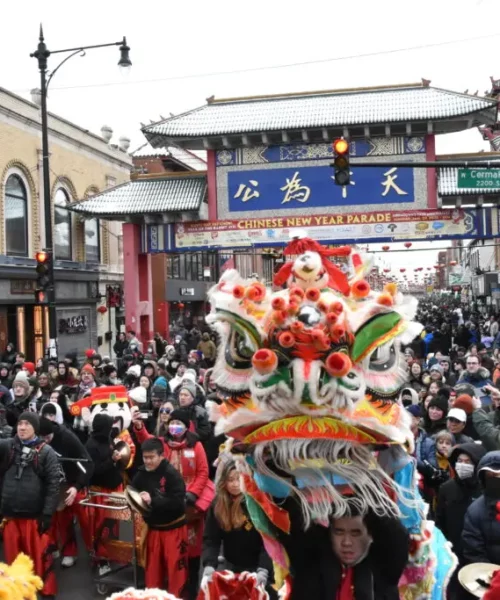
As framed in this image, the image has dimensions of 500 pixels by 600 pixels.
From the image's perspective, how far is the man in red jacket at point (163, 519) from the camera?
16.8ft

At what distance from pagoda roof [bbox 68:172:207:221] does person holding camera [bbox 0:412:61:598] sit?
14662mm

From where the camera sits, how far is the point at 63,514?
6309mm

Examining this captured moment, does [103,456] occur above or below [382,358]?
below

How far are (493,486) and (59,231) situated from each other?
21.8 metres

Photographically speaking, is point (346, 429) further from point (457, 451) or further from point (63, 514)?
point (63, 514)

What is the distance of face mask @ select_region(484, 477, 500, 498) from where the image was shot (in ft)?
13.7

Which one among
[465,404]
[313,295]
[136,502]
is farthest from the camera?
[465,404]

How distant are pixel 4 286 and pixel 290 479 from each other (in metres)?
18.9

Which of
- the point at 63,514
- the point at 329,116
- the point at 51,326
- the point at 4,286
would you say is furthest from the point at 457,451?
the point at 4,286

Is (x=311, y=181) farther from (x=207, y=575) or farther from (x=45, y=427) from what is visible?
(x=207, y=575)

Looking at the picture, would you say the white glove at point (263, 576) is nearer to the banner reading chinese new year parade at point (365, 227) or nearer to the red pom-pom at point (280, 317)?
the red pom-pom at point (280, 317)

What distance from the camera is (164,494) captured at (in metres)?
5.11

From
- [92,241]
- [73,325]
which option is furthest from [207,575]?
[92,241]

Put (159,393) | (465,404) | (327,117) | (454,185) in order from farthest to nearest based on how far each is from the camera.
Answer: (327,117), (454,185), (159,393), (465,404)
